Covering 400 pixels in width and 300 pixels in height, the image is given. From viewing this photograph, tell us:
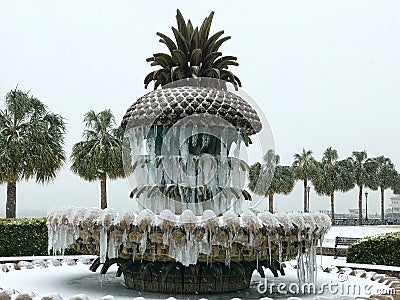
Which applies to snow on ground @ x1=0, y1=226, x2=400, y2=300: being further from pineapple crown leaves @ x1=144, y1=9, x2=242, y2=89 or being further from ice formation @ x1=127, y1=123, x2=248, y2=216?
pineapple crown leaves @ x1=144, y1=9, x2=242, y2=89

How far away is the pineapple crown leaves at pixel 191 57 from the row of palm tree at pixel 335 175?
41105 millimetres

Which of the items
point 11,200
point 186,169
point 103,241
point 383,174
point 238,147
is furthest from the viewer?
point 383,174

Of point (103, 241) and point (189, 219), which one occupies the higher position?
point (189, 219)

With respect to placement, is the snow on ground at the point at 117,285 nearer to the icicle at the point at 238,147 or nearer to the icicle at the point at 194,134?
the icicle at the point at 238,147

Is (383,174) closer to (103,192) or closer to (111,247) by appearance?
(103,192)

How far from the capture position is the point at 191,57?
34.6 feet

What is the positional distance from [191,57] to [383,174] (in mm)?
71060

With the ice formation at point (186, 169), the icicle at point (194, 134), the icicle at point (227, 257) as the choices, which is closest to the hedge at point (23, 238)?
the ice formation at point (186, 169)

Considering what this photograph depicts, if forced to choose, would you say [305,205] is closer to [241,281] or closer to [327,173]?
[327,173]

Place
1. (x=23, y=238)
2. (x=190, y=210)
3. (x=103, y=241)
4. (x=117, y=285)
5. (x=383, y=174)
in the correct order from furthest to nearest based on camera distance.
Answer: (x=383, y=174), (x=23, y=238), (x=117, y=285), (x=190, y=210), (x=103, y=241)

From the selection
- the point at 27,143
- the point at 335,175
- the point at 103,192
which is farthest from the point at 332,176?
the point at 27,143

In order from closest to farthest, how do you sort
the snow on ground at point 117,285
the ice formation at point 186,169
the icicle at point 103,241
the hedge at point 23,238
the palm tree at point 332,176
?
the icicle at point 103,241, the snow on ground at point 117,285, the ice formation at point 186,169, the hedge at point 23,238, the palm tree at point 332,176

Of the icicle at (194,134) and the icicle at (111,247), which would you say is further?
the icicle at (194,134)

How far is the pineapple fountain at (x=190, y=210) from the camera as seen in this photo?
8.05 m
